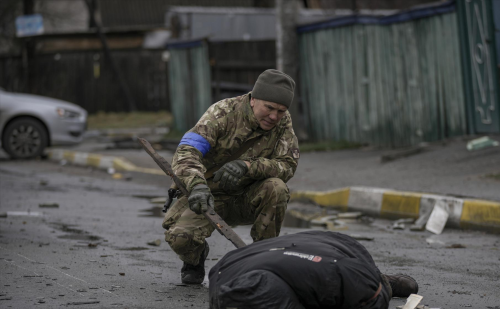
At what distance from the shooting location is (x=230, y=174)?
4.20m

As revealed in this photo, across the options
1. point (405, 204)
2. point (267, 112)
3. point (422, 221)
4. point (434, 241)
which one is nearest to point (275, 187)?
point (267, 112)

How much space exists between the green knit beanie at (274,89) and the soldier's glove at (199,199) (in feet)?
2.23

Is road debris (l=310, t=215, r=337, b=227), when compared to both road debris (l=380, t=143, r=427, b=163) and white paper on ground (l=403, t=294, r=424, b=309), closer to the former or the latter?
road debris (l=380, t=143, r=427, b=163)

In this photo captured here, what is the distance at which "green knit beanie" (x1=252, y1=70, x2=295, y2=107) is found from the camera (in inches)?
170

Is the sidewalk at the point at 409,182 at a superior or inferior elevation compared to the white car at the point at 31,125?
inferior

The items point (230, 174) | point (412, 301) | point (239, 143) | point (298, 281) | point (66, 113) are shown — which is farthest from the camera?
point (66, 113)

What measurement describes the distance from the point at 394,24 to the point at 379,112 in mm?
1374

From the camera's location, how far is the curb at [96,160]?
11.4m

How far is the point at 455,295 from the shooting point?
405 centimetres

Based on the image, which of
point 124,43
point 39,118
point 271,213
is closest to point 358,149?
point 39,118

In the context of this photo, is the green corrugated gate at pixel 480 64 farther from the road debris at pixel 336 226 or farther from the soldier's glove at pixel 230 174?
the soldier's glove at pixel 230 174

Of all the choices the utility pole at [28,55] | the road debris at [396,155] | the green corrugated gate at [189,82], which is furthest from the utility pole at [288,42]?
the utility pole at [28,55]

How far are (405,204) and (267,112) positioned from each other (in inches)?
130

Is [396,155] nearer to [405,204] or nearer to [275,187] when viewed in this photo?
[405,204]
